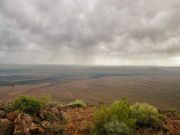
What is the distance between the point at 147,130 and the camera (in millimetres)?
14289

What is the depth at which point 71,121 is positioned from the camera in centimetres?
1569

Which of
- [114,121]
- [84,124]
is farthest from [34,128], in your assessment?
[84,124]

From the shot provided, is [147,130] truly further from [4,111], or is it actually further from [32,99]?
[4,111]

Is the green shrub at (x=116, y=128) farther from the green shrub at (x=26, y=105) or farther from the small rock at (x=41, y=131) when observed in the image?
the green shrub at (x=26, y=105)

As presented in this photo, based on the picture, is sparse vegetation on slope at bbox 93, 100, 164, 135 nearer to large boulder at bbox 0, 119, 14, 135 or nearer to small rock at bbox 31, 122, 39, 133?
small rock at bbox 31, 122, 39, 133

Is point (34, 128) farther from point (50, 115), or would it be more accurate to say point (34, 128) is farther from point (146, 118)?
point (146, 118)

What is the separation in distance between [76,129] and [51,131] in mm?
2236

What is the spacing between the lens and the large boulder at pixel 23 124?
11.2m

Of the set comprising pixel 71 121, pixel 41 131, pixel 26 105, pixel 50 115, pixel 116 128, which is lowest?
pixel 71 121

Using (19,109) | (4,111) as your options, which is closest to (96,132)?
(19,109)

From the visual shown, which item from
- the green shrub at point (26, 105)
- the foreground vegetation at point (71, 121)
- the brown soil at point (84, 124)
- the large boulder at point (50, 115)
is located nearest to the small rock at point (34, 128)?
the foreground vegetation at point (71, 121)

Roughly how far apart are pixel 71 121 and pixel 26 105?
11.9 ft

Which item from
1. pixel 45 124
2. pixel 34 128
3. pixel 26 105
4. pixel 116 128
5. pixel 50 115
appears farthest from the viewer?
pixel 50 115

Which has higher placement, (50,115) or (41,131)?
(50,115)
